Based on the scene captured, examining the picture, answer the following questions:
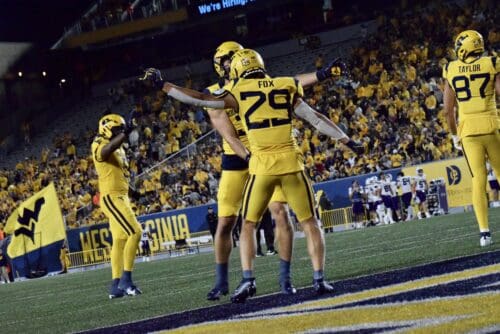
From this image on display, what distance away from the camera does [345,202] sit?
2492 centimetres

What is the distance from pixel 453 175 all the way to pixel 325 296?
17.3 m

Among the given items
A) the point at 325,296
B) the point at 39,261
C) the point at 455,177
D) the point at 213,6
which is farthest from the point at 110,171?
the point at 213,6

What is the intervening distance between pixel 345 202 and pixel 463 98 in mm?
15753

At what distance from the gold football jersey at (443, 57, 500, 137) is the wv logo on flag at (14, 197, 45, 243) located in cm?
1242

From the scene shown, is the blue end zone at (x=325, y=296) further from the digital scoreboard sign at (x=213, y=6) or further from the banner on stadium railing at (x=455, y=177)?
the digital scoreboard sign at (x=213, y=6)

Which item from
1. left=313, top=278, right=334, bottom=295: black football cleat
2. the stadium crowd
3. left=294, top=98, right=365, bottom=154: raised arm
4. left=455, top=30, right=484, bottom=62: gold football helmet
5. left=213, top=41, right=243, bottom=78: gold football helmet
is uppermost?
the stadium crowd

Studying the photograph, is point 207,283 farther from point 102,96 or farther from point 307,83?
point 102,96

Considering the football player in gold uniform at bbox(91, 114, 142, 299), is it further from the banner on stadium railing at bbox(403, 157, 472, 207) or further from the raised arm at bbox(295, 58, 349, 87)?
the banner on stadium railing at bbox(403, 157, 472, 207)

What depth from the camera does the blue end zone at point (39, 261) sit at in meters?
21.0

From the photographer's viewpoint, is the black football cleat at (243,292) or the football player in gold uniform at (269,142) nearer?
the football player in gold uniform at (269,142)

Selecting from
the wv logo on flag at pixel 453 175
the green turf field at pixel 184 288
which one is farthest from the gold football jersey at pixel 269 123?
the wv logo on flag at pixel 453 175

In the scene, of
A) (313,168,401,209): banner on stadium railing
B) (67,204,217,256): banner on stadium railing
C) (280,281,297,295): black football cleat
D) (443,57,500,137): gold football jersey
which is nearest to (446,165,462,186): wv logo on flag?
(313,168,401,209): banner on stadium railing

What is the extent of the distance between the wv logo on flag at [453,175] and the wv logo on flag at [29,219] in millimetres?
9252

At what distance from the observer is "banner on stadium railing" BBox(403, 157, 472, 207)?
2336 centimetres
